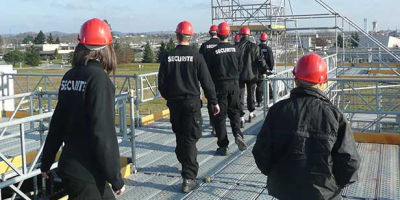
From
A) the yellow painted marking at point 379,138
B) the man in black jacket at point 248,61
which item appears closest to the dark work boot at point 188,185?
the man in black jacket at point 248,61

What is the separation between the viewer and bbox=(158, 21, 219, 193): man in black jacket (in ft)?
17.7

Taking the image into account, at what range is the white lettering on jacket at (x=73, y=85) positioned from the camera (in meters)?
2.93

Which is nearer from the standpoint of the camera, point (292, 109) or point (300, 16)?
point (292, 109)

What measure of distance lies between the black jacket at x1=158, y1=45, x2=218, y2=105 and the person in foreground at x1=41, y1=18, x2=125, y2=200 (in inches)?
90.0

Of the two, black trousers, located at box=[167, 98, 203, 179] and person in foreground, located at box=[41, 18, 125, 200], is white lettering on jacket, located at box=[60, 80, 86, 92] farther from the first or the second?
black trousers, located at box=[167, 98, 203, 179]

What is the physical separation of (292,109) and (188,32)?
2701mm

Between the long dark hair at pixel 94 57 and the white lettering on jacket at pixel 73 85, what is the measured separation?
0.14 m

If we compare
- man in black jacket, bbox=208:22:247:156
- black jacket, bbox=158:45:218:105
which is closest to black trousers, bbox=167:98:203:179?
black jacket, bbox=158:45:218:105

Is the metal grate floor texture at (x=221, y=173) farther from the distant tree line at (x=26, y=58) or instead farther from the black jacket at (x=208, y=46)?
the distant tree line at (x=26, y=58)

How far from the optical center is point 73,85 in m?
2.99

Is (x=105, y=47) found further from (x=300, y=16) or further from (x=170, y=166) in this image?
(x=300, y=16)

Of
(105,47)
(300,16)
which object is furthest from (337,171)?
(300,16)

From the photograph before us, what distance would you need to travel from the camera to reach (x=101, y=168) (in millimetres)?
2889

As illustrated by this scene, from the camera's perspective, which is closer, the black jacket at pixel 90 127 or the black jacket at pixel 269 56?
the black jacket at pixel 90 127
